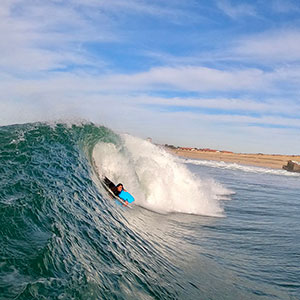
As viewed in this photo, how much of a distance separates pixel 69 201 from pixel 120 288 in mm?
3038

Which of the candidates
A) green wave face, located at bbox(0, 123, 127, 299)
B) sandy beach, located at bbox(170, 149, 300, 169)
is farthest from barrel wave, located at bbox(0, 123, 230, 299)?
sandy beach, located at bbox(170, 149, 300, 169)

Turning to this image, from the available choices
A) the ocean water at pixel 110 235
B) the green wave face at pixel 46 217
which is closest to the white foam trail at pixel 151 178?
the ocean water at pixel 110 235

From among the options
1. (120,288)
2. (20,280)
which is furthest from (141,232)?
(20,280)

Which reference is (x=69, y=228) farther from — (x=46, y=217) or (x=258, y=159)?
(x=258, y=159)

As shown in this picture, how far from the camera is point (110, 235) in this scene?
20.9 ft

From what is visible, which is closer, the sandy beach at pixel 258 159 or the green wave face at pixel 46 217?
the green wave face at pixel 46 217

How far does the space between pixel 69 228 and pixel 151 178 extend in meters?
9.35

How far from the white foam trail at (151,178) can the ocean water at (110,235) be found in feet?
0.23

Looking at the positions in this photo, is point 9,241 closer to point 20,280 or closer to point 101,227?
point 20,280

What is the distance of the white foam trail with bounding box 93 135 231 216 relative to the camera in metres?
13.2

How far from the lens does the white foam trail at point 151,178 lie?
1325cm

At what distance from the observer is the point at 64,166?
30.3 ft

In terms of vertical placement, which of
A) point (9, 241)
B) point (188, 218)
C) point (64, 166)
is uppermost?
point (64, 166)

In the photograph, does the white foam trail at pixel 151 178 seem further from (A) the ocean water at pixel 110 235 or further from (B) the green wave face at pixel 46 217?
(B) the green wave face at pixel 46 217
